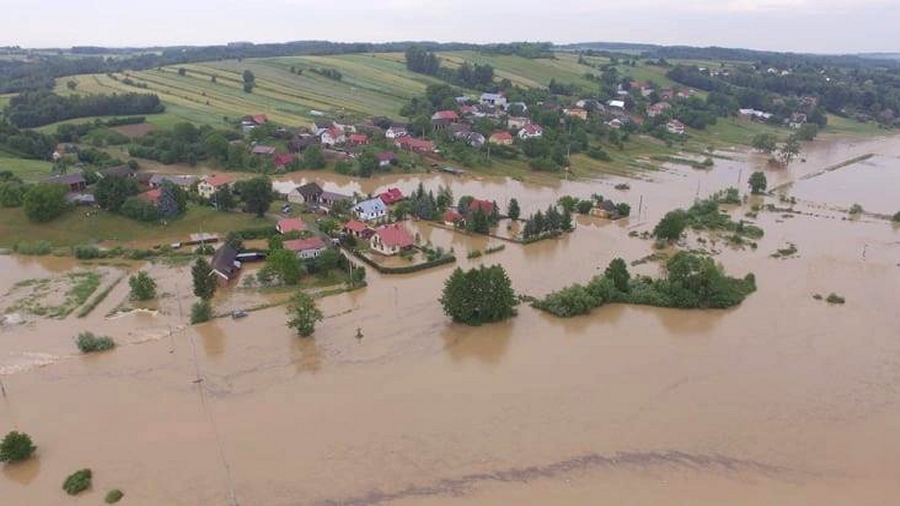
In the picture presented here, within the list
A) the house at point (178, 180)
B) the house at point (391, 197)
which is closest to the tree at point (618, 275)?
the house at point (391, 197)

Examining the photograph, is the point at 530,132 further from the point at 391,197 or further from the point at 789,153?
the point at 789,153

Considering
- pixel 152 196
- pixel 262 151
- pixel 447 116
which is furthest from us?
pixel 447 116

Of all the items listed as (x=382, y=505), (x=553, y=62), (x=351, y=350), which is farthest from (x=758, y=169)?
(x=553, y=62)

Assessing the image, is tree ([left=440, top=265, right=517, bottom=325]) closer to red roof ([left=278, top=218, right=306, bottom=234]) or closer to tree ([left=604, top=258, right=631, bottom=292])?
tree ([left=604, top=258, right=631, bottom=292])

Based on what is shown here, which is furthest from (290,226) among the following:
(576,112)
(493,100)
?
(493,100)

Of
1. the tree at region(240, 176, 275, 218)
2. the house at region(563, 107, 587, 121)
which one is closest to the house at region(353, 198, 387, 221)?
the tree at region(240, 176, 275, 218)

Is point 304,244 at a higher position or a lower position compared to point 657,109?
lower

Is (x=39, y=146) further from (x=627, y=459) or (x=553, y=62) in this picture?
(x=553, y=62)

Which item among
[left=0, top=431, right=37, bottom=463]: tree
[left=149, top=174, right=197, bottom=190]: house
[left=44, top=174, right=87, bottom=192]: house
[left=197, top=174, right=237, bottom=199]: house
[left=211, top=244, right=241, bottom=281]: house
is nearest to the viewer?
[left=0, top=431, right=37, bottom=463]: tree
